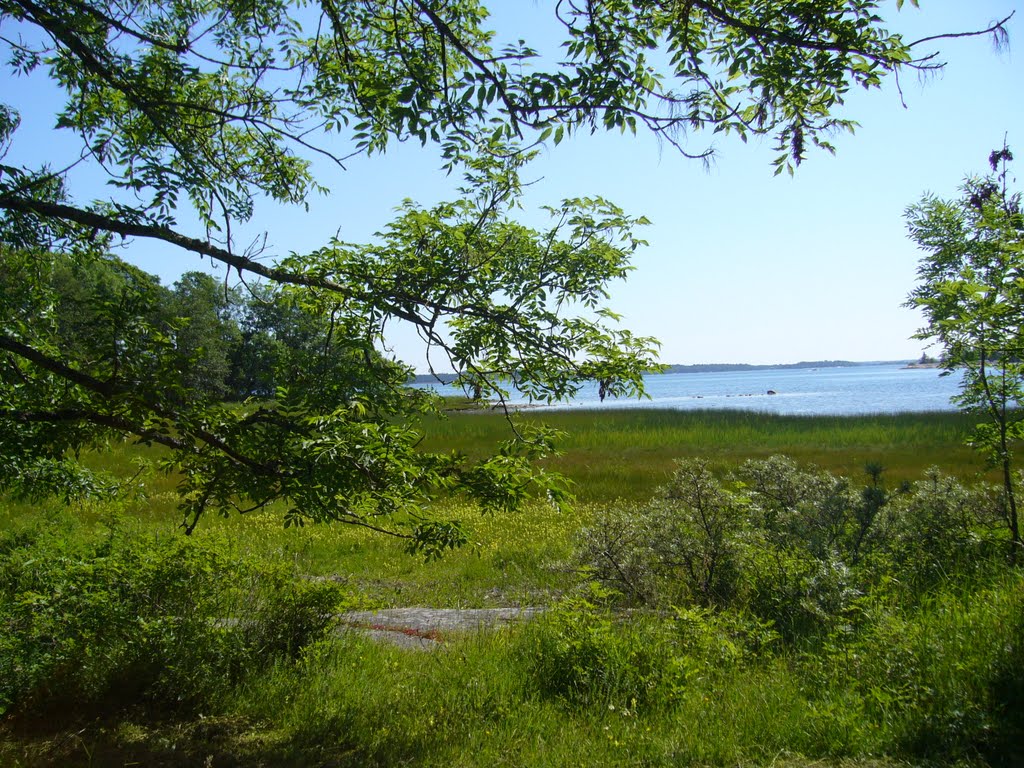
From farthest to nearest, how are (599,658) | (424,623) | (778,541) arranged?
1. (778,541)
2. (424,623)
3. (599,658)

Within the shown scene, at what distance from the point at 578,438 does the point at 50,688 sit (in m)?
29.0

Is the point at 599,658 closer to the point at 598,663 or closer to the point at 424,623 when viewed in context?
the point at 598,663

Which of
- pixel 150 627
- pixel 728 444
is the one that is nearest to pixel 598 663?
pixel 150 627

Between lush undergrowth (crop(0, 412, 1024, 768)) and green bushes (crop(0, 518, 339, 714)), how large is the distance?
2 cm

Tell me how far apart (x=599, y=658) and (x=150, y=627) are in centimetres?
306

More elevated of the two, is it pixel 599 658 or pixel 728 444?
pixel 599 658

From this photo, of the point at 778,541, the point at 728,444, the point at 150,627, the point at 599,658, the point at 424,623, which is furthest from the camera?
the point at 728,444

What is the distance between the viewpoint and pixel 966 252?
28.3 feet

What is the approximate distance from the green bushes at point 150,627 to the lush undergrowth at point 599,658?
17mm

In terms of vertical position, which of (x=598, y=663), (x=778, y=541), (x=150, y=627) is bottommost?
(x=598, y=663)

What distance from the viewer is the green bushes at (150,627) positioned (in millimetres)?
4840

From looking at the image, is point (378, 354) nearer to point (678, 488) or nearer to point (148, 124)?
point (148, 124)

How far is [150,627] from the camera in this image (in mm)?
4816

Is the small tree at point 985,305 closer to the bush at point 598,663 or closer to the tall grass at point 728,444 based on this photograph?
the bush at point 598,663
